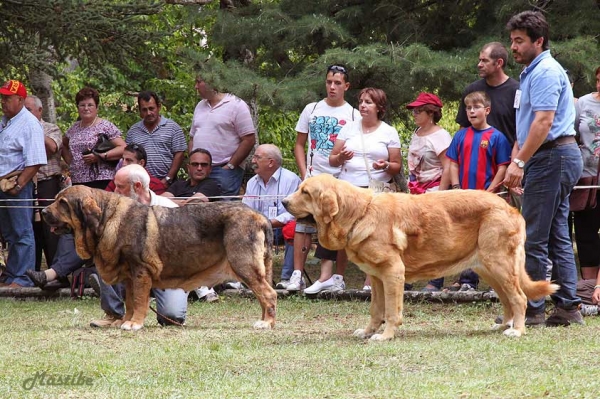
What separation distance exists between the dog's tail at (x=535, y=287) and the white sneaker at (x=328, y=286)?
3552 millimetres

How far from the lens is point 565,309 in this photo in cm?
820

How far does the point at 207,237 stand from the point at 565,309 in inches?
125

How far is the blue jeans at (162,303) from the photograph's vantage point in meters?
9.15

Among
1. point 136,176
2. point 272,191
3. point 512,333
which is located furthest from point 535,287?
point 272,191

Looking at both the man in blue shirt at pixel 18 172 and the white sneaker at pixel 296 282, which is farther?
the man in blue shirt at pixel 18 172

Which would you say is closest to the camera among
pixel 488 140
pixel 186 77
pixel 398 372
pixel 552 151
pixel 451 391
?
pixel 451 391

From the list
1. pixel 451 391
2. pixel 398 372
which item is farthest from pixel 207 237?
pixel 451 391

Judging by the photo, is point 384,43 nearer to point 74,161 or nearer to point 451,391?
point 74,161

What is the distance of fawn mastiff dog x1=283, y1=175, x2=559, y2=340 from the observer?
763cm

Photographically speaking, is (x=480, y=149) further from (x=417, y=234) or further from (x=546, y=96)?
(x=417, y=234)

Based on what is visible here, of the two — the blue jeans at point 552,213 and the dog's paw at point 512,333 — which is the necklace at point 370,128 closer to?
the blue jeans at point 552,213

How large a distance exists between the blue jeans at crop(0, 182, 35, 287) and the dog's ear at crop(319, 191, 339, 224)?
567 cm

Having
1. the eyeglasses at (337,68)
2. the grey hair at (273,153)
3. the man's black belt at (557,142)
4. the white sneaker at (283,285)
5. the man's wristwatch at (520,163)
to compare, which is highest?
the eyeglasses at (337,68)

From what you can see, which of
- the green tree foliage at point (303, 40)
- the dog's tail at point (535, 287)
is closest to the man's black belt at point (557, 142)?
the dog's tail at point (535, 287)
